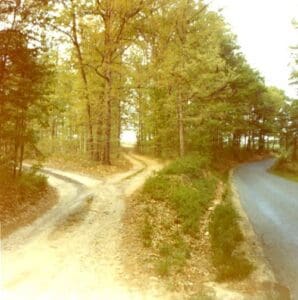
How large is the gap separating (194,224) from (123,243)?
161 inches

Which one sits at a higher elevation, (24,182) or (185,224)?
(24,182)

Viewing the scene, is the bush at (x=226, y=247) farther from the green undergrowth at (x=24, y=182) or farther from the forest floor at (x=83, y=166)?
the forest floor at (x=83, y=166)

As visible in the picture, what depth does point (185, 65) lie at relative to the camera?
29047 millimetres

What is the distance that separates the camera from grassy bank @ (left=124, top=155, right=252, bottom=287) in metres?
13.3

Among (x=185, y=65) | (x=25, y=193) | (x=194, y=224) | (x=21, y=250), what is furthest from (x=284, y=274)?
(x=185, y=65)

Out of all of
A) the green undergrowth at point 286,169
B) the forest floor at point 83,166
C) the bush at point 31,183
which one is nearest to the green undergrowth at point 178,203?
the forest floor at point 83,166

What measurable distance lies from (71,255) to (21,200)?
5776mm

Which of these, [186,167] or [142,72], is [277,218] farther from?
[142,72]

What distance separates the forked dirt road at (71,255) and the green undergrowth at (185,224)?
132 cm

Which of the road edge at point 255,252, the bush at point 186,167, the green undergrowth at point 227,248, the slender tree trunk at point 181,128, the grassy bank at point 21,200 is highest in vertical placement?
the slender tree trunk at point 181,128

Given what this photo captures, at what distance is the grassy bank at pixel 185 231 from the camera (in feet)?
43.8

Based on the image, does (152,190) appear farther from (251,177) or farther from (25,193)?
(251,177)

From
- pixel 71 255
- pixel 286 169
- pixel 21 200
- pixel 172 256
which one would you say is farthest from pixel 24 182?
pixel 286 169

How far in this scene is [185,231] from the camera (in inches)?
680
